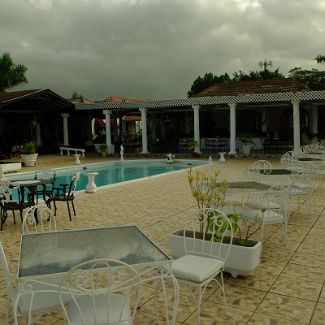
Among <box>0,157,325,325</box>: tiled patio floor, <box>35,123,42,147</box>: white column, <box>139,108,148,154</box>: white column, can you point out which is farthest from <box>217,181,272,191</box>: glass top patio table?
<box>35,123,42,147</box>: white column

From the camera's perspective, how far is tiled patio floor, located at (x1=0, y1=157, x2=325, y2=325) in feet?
11.7

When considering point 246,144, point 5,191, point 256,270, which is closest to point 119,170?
point 246,144

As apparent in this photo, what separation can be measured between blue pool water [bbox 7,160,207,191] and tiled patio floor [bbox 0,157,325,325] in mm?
6026

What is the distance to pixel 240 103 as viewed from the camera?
21234 millimetres

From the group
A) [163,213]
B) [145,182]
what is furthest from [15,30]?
[163,213]

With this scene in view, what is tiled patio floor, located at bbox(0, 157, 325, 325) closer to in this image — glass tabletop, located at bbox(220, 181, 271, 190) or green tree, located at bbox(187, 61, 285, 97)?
glass tabletop, located at bbox(220, 181, 271, 190)

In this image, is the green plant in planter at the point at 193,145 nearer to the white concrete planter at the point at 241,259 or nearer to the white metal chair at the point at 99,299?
the white concrete planter at the point at 241,259

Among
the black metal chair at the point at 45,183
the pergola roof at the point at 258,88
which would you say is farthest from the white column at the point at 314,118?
the black metal chair at the point at 45,183

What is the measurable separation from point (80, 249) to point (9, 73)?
3545cm

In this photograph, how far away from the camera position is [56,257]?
124 inches

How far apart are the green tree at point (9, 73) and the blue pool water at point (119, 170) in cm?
2006

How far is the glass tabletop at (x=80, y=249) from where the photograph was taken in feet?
9.72

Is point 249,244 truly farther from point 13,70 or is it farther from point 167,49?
point 13,70

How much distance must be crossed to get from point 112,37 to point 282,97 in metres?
10.1
